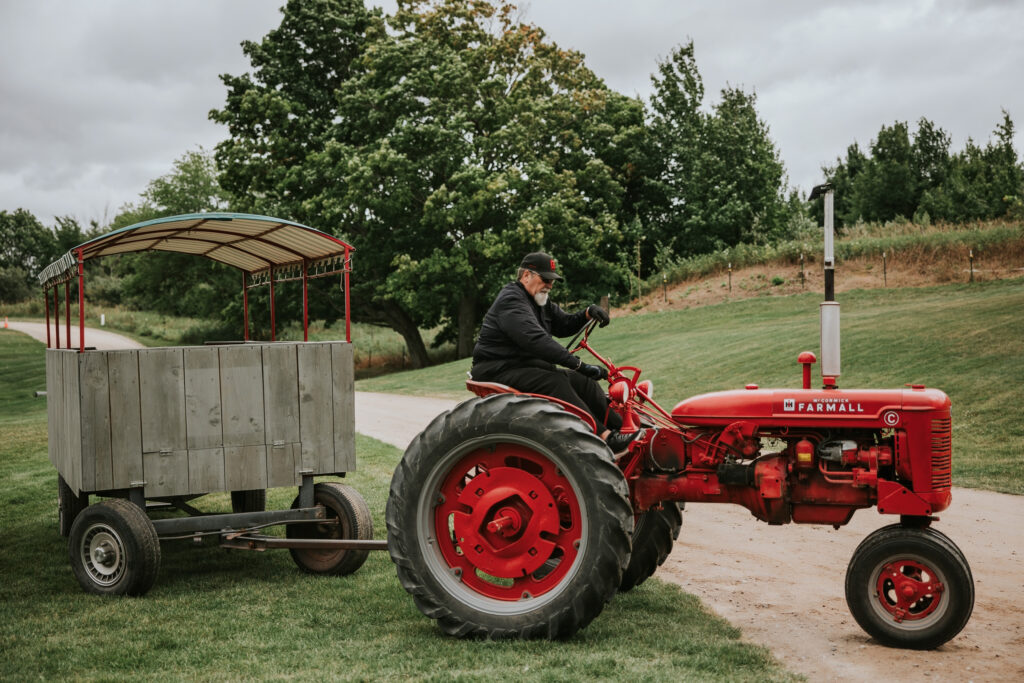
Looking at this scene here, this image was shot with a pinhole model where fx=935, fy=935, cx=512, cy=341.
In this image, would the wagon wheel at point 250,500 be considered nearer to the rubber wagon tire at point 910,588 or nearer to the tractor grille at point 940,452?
the rubber wagon tire at point 910,588

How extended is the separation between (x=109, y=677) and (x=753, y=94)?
4547 cm

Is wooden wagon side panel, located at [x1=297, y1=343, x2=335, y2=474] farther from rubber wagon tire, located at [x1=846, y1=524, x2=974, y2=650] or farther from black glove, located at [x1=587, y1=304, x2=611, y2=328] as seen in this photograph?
rubber wagon tire, located at [x1=846, y1=524, x2=974, y2=650]

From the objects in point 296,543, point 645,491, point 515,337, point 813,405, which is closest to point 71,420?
point 296,543

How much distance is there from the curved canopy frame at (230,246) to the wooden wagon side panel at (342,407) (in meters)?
0.25

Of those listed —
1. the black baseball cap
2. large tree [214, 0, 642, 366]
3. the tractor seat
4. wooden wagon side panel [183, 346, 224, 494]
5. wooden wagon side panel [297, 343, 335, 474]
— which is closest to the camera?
the tractor seat

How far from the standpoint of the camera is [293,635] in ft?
17.1

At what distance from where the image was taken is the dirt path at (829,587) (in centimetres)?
455

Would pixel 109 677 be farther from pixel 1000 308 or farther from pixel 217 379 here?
pixel 1000 308

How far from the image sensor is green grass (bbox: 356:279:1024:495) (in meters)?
12.0

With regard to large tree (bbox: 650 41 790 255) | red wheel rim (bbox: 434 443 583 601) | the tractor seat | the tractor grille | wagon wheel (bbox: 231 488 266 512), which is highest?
large tree (bbox: 650 41 790 255)

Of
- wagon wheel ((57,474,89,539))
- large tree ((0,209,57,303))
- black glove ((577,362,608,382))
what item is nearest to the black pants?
black glove ((577,362,608,382))

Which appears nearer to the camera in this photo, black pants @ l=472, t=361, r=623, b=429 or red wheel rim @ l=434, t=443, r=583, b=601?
red wheel rim @ l=434, t=443, r=583, b=601

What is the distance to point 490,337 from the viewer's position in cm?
563

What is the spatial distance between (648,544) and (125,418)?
11.8 ft
